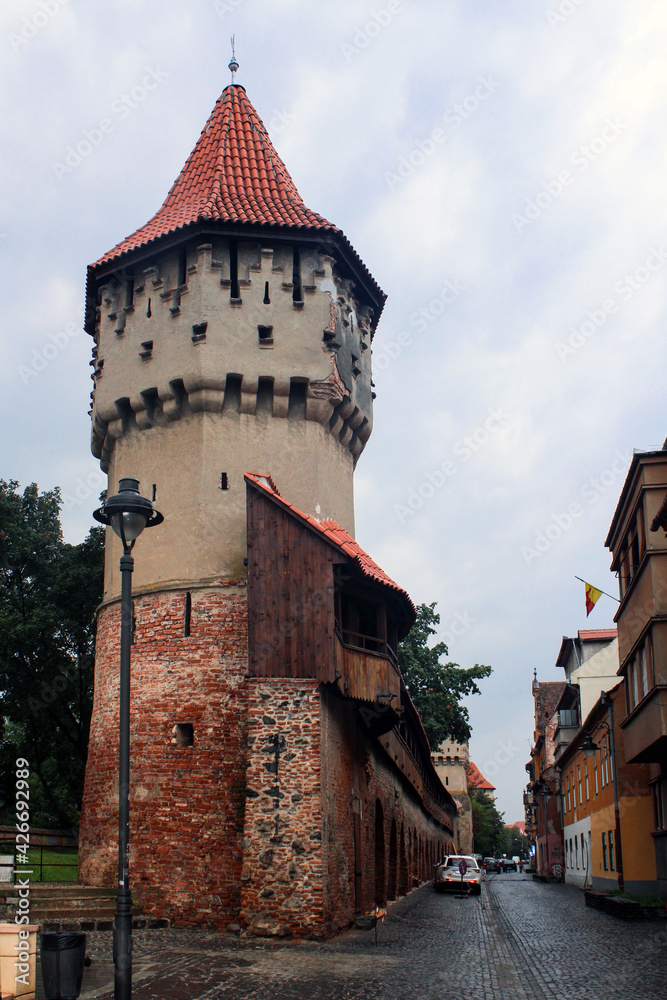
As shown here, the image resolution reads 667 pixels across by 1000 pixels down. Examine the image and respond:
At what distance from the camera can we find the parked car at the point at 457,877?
1364 inches

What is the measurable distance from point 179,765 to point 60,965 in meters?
8.97

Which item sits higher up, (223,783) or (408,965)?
(223,783)

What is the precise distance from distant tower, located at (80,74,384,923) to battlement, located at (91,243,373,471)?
0.04 m

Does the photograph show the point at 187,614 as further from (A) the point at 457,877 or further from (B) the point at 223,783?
(A) the point at 457,877

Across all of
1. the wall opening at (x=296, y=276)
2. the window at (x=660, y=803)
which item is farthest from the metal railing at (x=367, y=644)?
the window at (x=660, y=803)

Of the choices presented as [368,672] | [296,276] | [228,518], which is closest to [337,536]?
[228,518]

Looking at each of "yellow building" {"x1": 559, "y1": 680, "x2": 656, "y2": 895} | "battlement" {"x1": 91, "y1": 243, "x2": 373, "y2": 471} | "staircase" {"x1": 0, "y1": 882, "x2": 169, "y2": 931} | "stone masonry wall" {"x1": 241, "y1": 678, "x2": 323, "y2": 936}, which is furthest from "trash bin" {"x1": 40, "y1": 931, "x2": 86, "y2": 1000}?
"yellow building" {"x1": 559, "y1": 680, "x2": 656, "y2": 895}

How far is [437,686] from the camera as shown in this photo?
40812 mm

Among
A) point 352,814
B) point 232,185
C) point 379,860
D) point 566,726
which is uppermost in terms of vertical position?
point 232,185

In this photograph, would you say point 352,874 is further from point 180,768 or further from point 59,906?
point 59,906

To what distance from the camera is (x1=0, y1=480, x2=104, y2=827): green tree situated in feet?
103

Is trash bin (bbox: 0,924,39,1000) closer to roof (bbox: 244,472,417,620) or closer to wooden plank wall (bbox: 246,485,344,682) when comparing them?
wooden plank wall (bbox: 246,485,344,682)

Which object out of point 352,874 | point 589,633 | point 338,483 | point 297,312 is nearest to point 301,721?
point 352,874

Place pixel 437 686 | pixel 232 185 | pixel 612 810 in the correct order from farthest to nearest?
pixel 437 686 < pixel 612 810 < pixel 232 185
